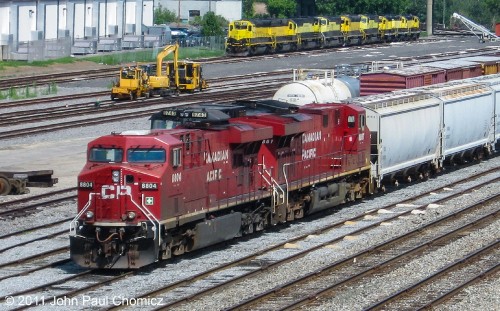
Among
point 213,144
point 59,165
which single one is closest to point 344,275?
point 213,144

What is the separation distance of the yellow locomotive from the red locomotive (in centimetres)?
5276

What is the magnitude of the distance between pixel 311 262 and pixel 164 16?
349ft

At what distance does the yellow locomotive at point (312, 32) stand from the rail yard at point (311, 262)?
47200mm

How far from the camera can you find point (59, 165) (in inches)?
1464

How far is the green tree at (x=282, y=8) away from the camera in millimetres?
132000

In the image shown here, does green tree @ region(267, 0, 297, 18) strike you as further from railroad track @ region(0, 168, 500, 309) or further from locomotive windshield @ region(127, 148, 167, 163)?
locomotive windshield @ region(127, 148, 167, 163)

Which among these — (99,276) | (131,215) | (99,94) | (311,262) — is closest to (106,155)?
(131,215)

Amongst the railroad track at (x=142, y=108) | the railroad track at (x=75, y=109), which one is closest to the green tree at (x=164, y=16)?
the railroad track at (x=142, y=108)

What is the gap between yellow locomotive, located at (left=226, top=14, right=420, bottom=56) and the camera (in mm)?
83000

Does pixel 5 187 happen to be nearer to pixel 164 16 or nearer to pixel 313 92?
pixel 313 92

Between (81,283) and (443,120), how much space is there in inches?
781

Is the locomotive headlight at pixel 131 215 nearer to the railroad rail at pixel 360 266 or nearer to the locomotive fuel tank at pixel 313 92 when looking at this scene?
the railroad rail at pixel 360 266

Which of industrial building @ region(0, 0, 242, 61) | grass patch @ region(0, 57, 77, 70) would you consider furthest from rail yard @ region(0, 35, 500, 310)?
industrial building @ region(0, 0, 242, 61)

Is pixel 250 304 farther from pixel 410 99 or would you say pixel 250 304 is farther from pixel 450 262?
pixel 410 99
